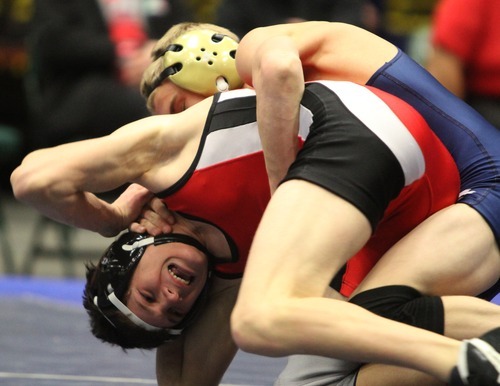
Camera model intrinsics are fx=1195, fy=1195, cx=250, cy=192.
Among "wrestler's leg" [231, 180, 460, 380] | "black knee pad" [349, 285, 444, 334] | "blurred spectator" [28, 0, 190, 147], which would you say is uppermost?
"wrestler's leg" [231, 180, 460, 380]

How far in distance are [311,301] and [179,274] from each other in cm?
67

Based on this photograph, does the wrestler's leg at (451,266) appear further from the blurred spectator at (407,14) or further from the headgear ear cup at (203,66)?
the blurred spectator at (407,14)

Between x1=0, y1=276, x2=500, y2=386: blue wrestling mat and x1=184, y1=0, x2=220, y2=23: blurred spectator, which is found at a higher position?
x1=0, y1=276, x2=500, y2=386: blue wrestling mat

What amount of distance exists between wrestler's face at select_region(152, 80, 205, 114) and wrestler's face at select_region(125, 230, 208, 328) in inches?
16.9

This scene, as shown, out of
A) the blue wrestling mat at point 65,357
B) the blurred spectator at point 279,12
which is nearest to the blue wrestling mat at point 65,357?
→ the blue wrestling mat at point 65,357

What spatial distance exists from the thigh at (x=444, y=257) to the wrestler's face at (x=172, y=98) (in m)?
0.75

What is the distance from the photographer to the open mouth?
2.92 meters

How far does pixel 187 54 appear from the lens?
122 inches

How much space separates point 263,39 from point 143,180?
17.3 inches

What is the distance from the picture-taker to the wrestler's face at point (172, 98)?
3146 mm

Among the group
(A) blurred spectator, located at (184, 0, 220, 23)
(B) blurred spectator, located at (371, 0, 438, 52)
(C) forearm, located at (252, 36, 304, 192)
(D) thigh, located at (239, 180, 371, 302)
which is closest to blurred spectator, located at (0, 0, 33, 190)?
(A) blurred spectator, located at (184, 0, 220, 23)

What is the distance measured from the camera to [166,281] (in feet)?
9.53

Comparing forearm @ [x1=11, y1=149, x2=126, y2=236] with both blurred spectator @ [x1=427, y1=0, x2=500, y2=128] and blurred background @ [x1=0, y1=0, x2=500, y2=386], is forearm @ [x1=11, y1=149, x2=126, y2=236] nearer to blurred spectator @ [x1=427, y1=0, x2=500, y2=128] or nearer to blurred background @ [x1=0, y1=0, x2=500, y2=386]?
blurred background @ [x1=0, y1=0, x2=500, y2=386]

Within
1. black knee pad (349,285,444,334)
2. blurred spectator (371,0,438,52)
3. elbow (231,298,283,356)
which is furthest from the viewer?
blurred spectator (371,0,438,52)
